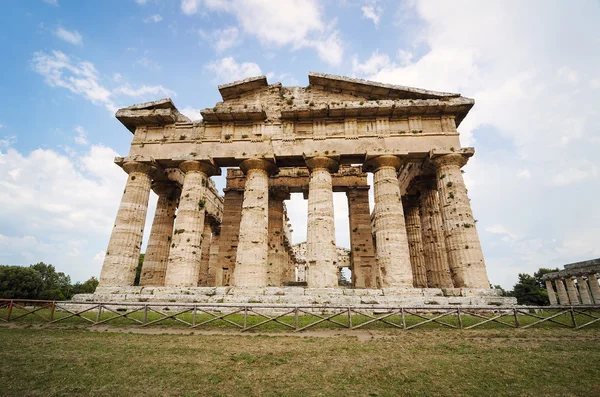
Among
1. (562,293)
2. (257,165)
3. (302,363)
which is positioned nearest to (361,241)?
(257,165)

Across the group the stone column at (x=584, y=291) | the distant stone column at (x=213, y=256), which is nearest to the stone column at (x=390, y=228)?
the distant stone column at (x=213, y=256)

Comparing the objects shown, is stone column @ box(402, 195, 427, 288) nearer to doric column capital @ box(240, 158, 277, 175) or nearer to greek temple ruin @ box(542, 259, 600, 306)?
doric column capital @ box(240, 158, 277, 175)

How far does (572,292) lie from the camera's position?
23281 mm

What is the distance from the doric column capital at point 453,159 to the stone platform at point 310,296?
19.8ft

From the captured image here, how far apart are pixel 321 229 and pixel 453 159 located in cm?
733

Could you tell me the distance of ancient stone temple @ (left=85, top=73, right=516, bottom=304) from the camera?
1344 centimetres

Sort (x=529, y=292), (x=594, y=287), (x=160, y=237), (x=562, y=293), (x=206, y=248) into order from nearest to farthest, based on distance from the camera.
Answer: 1. (x=160, y=237)
2. (x=594, y=287)
3. (x=206, y=248)
4. (x=562, y=293)
5. (x=529, y=292)

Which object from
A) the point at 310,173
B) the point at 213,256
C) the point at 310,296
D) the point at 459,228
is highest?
the point at 310,173

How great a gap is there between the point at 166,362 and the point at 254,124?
12.6 metres

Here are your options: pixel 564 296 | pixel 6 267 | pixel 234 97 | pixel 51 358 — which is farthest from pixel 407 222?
pixel 6 267

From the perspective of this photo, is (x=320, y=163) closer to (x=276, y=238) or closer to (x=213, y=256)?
(x=276, y=238)

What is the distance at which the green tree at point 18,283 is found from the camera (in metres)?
33.6

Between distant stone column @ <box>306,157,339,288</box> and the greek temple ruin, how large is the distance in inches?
737

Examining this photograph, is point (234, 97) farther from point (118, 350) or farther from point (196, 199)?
point (118, 350)
